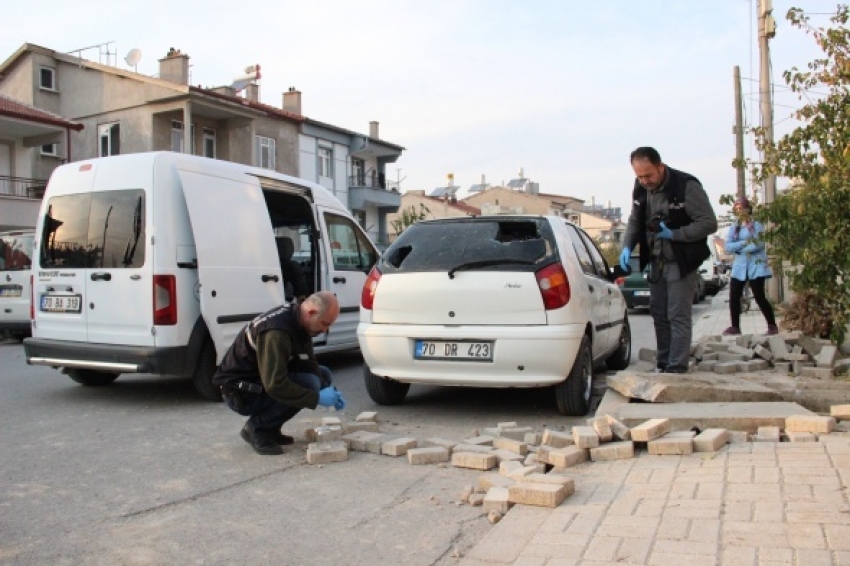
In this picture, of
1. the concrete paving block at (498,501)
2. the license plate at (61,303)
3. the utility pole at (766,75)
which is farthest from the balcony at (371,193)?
the concrete paving block at (498,501)

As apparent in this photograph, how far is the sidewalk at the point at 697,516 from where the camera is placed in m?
2.90

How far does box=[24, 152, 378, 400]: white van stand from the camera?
636cm

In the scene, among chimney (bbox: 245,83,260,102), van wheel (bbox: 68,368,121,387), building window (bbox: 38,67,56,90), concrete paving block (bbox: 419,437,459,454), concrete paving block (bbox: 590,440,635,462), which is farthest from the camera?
chimney (bbox: 245,83,260,102)

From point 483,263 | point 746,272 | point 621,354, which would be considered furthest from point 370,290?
point 746,272

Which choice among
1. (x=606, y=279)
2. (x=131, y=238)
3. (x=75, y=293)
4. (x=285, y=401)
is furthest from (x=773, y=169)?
(x=75, y=293)

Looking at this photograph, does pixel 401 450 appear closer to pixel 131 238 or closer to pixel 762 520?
pixel 762 520

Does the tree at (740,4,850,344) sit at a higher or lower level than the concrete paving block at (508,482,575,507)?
higher

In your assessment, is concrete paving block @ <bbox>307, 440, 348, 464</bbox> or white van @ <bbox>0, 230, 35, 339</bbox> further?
white van @ <bbox>0, 230, 35, 339</bbox>

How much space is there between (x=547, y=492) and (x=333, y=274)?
537 cm

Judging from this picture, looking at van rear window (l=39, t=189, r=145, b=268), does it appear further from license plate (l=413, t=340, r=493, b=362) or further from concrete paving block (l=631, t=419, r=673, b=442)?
concrete paving block (l=631, t=419, r=673, b=442)

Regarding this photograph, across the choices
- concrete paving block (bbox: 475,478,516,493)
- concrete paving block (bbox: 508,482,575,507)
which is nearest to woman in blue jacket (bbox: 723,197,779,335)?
concrete paving block (bbox: 475,478,516,493)

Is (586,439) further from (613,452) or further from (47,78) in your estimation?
(47,78)

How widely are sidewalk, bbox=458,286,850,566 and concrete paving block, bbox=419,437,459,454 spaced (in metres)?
0.83

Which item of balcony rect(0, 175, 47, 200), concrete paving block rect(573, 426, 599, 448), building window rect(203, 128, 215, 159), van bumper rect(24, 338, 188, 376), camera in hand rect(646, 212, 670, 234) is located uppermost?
building window rect(203, 128, 215, 159)
